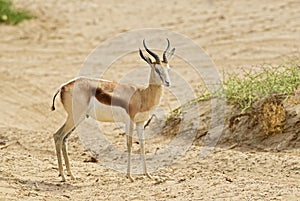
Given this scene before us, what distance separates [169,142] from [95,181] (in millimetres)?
2049

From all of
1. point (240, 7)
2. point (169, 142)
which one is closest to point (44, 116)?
point (169, 142)

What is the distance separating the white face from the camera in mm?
8172

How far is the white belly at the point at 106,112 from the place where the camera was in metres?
8.15

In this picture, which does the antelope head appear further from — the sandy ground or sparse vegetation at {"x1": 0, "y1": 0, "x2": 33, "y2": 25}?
sparse vegetation at {"x1": 0, "y1": 0, "x2": 33, "y2": 25}

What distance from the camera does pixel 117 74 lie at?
580 inches

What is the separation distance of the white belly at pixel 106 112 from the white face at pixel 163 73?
536 mm

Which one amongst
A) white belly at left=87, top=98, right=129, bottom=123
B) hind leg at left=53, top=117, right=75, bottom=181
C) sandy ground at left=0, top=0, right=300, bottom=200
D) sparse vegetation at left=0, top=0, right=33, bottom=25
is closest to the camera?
sandy ground at left=0, top=0, right=300, bottom=200

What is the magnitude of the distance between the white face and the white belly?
21.1 inches

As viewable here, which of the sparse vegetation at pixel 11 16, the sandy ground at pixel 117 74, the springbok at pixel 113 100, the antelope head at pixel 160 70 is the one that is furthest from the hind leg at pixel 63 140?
the sparse vegetation at pixel 11 16

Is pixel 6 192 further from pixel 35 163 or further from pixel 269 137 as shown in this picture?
pixel 269 137

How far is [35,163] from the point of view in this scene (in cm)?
882

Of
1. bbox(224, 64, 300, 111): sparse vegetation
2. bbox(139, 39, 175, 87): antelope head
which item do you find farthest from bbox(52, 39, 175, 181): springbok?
bbox(224, 64, 300, 111): sparse vegetation

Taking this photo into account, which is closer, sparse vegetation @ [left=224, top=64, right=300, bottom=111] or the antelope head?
the antelope head

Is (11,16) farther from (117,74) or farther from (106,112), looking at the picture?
(106,112)
